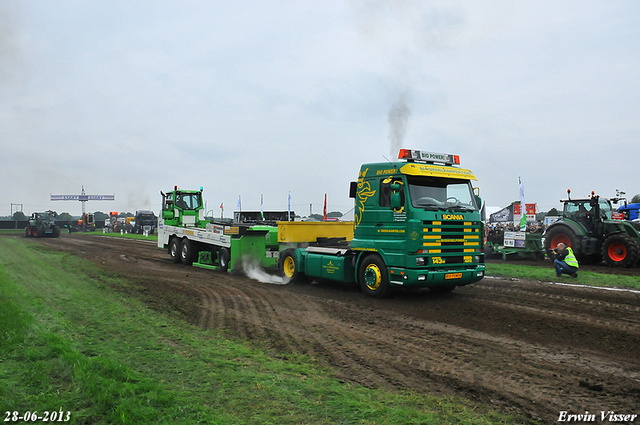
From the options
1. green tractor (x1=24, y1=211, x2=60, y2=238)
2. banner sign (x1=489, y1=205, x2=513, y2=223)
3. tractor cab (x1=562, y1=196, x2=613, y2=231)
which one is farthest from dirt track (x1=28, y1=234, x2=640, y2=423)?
green tractor (x1=24, y1=211, x2=60, y2=238)

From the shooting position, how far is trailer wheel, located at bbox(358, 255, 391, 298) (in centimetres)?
945

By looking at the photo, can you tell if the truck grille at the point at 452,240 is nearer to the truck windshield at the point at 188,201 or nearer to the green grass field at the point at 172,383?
the green grass field at the point at 172,383

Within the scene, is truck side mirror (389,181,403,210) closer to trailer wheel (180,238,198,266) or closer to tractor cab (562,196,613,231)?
trailer wheel (180,238,198,266)

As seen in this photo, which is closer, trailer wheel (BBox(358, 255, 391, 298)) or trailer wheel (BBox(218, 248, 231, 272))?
trailer wheel (BBox(358, 255, 391, 298))

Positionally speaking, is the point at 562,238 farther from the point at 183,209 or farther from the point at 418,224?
the point at 183,209

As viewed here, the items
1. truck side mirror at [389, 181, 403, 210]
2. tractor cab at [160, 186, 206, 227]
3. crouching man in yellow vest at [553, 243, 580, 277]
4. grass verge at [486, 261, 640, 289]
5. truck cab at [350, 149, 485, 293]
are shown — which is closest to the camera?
truck cab at [350, 149, 485, 293]

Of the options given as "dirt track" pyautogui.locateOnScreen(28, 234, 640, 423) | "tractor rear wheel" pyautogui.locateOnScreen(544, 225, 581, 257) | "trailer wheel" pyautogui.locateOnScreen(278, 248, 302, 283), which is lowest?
"dirt track" pyautogui.locateOnScreen(28, 234, 640, 423)

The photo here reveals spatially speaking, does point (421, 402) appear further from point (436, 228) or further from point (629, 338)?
point (436, 228)

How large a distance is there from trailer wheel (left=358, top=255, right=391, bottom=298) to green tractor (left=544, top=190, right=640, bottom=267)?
9434 millimetres

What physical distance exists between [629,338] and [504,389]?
3.10 metres

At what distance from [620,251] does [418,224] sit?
33.4 ft

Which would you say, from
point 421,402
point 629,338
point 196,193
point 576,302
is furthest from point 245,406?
point 196,193

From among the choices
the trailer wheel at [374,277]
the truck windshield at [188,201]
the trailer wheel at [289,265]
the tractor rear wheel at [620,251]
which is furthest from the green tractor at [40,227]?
the tractor rear wheel at [620,251]

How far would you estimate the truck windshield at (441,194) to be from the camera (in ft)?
29.8
